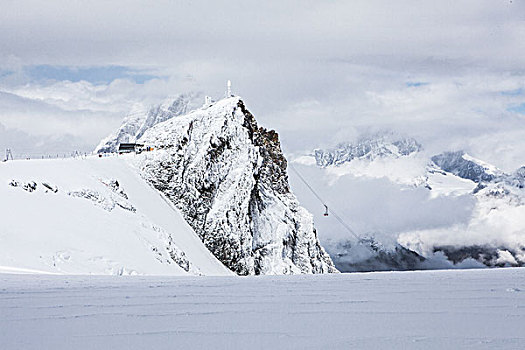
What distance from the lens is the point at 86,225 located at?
29.9 metres

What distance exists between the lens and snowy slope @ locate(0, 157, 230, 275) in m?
23.3

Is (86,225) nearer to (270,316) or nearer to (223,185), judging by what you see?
(223,185)

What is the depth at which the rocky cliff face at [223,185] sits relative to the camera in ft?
169

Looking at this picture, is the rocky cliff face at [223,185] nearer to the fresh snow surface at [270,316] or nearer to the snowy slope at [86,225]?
the snowy slope at [86,225]

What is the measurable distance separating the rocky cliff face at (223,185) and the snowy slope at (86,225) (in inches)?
119

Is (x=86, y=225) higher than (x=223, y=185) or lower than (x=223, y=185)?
higher

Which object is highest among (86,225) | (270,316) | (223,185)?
(270,316)

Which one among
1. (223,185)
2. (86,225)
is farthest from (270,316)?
(223,185)

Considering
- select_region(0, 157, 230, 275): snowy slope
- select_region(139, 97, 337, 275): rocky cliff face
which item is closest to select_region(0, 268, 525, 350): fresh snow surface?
select_region(0, 157, 230, 275): snowy slope

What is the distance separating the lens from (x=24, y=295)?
7234mm

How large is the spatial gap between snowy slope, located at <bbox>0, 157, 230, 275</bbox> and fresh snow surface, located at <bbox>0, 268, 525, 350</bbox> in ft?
42.0

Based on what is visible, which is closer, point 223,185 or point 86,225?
point 86,225

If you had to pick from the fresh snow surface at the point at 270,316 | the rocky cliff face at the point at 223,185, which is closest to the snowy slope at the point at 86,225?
the rocky cliff face at the point at 223,185

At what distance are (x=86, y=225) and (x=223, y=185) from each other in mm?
25101
